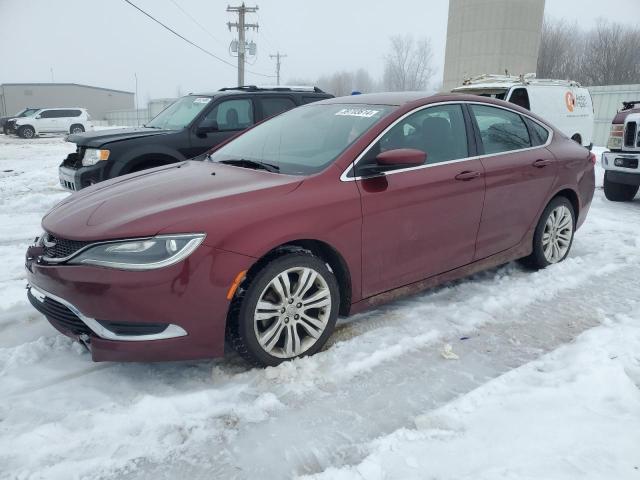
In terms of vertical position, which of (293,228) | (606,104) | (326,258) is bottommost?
(326,258)

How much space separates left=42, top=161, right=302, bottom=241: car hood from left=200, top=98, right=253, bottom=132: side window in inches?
160

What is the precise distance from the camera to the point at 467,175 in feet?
12.6

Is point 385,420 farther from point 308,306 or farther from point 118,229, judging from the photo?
point 118,229

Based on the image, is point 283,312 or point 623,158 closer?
point 283,312

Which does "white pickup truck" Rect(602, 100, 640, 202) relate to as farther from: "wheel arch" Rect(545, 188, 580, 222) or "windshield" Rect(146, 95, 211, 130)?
"windshield" Rect(146, 95, 211, 130)

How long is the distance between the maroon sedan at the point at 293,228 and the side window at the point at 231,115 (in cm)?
341

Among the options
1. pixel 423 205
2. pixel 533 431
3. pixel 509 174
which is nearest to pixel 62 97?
pixel 509 174

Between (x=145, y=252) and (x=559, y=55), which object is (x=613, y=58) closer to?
(x=559, y=55)

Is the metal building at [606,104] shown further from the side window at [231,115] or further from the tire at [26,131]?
the tire at [26,131]

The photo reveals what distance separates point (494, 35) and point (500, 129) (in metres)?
36.4

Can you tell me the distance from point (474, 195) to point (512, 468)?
219cm

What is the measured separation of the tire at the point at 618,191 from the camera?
841 cm

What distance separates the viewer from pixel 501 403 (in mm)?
2689

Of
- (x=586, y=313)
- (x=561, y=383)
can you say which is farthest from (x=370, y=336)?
(x=586, y=313)
